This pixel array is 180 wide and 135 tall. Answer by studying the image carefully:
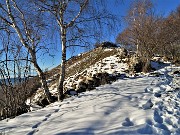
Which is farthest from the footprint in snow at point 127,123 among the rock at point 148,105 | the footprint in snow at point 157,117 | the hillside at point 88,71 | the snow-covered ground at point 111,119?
the hillside at point 88,71

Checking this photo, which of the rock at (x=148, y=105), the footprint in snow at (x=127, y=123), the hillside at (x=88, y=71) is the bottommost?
the footprint in snow at (x=127, y=123)

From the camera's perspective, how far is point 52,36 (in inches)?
330

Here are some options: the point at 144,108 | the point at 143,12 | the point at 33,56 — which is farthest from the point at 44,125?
the point at 143,12

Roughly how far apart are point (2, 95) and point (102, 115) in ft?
11.3

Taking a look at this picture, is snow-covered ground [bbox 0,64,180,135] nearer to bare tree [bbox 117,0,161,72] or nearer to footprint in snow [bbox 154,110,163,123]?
footprint in snow [bbox 154,110,163,123]

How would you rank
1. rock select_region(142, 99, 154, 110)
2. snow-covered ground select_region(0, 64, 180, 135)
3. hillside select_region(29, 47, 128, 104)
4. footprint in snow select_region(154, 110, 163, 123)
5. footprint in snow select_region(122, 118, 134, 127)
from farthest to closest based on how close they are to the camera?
1. hillside select_region(29, 47, 128, 104)
2. rock select_region(142, 99, 154, 110)
3. footprint in snow select_region(154, 110, 163, 123)
4. footprint in snow select_region(122, 118, 134, 127)
5. snow-covered ground select_region(0, 64, 180, 135)

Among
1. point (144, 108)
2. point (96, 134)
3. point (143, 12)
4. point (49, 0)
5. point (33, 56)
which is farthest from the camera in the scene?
point (143, 12)

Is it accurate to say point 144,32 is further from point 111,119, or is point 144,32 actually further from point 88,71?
point 111,119

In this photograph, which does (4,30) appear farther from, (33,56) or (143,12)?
(143,12)

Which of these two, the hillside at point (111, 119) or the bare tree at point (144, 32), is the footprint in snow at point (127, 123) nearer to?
the hillside at point (111, 119)

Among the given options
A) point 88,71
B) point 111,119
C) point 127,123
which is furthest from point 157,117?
point 88,71

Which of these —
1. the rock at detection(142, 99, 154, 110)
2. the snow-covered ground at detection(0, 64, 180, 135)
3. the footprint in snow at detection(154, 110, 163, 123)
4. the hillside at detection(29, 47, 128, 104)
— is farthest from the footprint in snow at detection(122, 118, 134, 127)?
the hillside at detection(29, 47, 128, 104)

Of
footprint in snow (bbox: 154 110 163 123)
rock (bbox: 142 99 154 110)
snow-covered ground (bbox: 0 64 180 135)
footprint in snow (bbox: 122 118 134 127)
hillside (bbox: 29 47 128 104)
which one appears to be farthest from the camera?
hillside (bbox: 29 47 128 104)

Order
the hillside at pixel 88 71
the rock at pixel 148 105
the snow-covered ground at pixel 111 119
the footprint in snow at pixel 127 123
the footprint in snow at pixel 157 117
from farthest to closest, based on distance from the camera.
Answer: the hillside at pixel 88 71 → the rock at pixel 148 105 → the footprint in snow at pixel 157 117 → the footprint in snow at pixel 127 123 → the snow-covered ground at pixel 111 119
